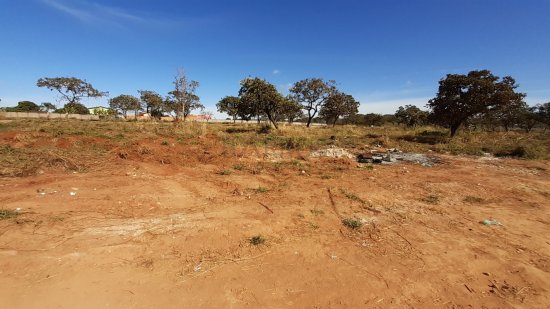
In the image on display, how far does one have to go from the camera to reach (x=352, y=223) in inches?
181

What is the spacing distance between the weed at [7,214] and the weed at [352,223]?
17.1 feet

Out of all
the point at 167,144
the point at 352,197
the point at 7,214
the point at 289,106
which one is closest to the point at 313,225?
the point at 352,197

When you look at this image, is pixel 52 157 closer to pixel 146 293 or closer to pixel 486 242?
pixel 146 293

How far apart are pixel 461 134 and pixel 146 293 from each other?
1810 cm

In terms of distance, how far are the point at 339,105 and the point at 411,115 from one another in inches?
418

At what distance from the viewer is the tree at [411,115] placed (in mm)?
32266

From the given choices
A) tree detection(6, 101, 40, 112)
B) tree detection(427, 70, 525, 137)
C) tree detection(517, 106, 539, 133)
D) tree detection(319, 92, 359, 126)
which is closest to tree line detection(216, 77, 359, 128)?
tree detection(319, 92, 359, 126)

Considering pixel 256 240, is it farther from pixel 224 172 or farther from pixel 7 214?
pixel 224 172

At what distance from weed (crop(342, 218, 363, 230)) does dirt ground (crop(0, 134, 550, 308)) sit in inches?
4.1

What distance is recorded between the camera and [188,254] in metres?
3.69

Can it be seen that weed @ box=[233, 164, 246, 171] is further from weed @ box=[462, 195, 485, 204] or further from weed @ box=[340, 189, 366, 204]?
weed @ box=[462, 195, 485, 204]

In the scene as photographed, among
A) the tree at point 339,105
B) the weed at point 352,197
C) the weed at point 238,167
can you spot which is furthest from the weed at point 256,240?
the tree at point 339,105

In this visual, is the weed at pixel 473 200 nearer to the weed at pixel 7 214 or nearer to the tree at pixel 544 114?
the weed at pixel 7 214

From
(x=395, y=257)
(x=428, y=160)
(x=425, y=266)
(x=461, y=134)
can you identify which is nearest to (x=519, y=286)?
(x=425, y=266)
